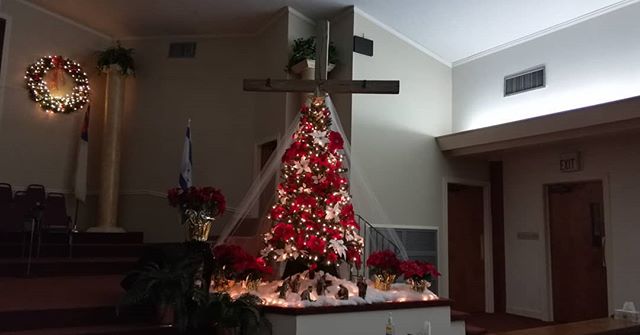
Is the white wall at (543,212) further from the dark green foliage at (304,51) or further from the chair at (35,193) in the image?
the chair at (35,193)

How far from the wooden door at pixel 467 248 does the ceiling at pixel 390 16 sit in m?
2.20

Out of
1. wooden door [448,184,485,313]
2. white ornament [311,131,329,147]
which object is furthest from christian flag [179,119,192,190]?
wooden door [448,184,485,313]

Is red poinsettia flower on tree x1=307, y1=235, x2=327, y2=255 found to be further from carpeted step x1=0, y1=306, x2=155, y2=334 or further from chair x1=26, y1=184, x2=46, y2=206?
chair x1=26, y1=184, x2=46, y2=206

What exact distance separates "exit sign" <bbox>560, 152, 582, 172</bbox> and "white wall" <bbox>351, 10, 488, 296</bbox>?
1337 mm

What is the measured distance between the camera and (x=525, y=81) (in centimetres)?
697

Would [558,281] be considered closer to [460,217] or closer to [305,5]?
[460,217]

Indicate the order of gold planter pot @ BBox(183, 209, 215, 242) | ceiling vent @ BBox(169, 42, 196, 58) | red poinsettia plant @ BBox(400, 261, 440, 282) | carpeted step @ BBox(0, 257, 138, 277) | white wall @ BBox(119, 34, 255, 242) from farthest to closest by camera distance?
ceiling vent @ BBox(169, 42, 196, 58)
white wall @ BBox(119, 34, 255, 242)
carpeted step @ BBox(0, 257, 138, 277)
red poinsettia plant @ BBox(400, 261, 440, 282)
gold planter pot @ BBox(183, 209, 215, 242)

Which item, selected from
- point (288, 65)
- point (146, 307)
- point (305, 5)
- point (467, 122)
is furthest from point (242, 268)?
point (467, 122)

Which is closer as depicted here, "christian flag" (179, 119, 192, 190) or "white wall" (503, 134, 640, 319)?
"white wall" (503, 134, 640, 319)

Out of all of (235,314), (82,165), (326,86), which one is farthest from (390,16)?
(82,165)

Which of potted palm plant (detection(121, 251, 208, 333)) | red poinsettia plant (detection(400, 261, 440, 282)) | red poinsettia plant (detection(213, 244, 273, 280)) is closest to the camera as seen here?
potted palm plant (detection(121, 251, 208, 333))

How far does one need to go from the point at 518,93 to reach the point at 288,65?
313cm

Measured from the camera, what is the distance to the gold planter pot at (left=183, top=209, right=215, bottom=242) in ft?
14.6

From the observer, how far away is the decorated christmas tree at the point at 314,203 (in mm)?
4562
